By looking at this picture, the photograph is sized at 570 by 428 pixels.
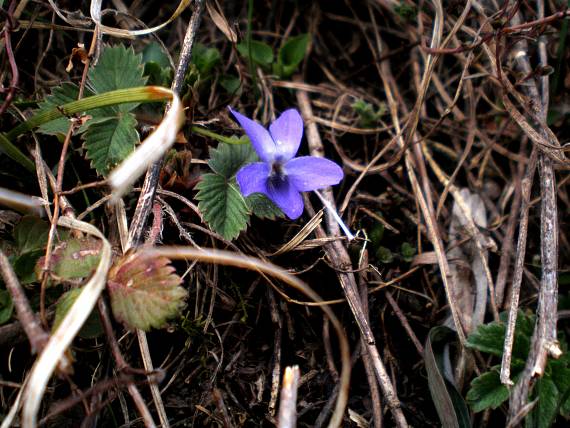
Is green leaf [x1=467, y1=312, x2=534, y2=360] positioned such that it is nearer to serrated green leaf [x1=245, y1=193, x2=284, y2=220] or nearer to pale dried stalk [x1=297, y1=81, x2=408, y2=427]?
pale dried stalk [x1=297, y1=81, x2=408, y2=427]

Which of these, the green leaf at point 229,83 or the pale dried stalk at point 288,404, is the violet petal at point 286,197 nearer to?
the pale dried stalk at point 288,404

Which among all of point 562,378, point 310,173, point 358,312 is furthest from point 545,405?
point 310,173

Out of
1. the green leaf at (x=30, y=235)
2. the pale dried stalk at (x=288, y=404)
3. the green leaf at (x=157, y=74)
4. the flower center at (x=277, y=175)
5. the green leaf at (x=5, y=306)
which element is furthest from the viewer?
the green leaf at (x=157, y=74)

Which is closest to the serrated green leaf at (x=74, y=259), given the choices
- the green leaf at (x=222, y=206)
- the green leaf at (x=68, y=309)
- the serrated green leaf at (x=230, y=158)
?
the green leaf at (x=68, y=309)

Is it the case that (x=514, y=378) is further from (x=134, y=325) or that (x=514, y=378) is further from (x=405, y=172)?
(x=134, y=325)

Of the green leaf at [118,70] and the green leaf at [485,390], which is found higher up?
the green leaf at [118,70]

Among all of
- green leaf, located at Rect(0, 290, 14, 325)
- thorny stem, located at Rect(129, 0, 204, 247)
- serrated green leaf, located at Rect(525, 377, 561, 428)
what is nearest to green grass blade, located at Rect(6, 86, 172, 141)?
thorny stem, located at Rect(129, 0, 204, 247)

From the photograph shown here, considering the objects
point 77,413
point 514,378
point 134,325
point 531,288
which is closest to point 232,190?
point 134,325
